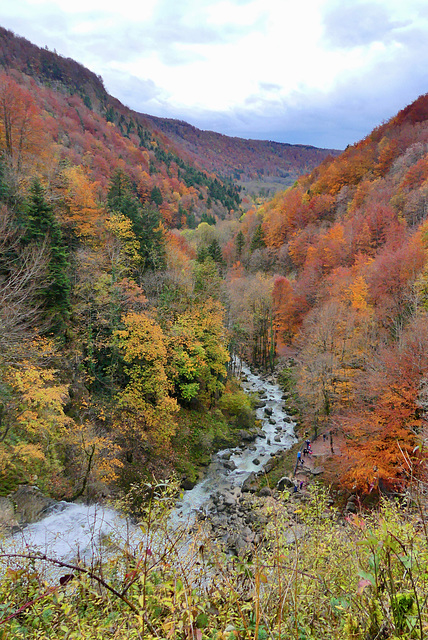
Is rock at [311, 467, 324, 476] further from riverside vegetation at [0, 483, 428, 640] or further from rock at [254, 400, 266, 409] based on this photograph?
riverside vegetation at [0, 483, 428, 640]

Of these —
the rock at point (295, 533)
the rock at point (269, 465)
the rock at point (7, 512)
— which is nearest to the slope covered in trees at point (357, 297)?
the rock at point (295, 533)

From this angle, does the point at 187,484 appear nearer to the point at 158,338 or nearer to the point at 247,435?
the point at 247,435

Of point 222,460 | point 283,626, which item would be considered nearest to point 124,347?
point 222,460

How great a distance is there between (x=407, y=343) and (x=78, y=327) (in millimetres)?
19827

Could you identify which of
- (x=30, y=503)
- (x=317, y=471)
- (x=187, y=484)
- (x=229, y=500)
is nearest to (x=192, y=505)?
(x=187, y=484)

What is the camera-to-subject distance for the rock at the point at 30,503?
1188 centimetres

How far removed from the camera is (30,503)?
40.7 ft

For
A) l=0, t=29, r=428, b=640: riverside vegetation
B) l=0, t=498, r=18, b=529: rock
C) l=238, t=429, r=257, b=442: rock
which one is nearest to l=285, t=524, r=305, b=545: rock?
l=0, t=29, r=428, b=640: riverside vegetation

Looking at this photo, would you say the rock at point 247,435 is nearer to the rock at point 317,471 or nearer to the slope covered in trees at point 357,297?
the slope covered in trees at point 357,297

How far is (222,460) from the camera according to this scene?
2162 centimetres

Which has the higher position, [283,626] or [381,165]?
[381,165]

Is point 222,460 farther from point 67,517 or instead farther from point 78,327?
point 78,327

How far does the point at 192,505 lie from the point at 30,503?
8357 millimetres

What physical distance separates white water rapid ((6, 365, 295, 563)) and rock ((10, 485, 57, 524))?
0.29 meters
